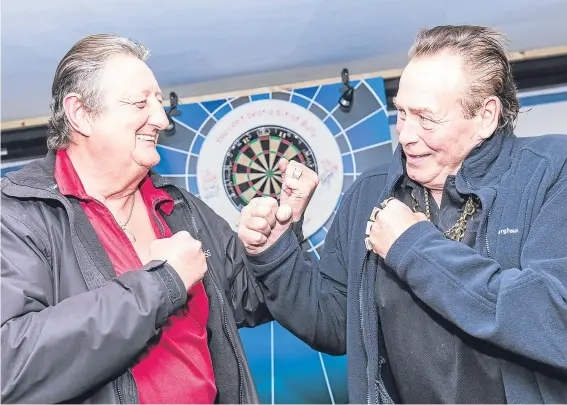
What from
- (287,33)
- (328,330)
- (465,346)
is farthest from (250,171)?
(465,346)

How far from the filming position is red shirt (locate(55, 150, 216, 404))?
5.49 ft

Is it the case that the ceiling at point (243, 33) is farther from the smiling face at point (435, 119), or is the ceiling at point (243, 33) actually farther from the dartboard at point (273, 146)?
the smiling face at point (435, 119)

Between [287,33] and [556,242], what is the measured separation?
1.58 meters

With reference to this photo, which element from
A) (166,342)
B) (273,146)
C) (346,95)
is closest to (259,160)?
(273,146)

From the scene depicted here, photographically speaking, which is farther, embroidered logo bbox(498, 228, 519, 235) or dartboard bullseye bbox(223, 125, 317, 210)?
dartboard bullseye bbox(223, 125, 317, 210)

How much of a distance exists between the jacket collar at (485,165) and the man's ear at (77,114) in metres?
0.96

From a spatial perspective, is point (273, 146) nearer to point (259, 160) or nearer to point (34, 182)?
point (259, 160)

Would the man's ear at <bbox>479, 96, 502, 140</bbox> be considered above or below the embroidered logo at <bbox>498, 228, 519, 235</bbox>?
above

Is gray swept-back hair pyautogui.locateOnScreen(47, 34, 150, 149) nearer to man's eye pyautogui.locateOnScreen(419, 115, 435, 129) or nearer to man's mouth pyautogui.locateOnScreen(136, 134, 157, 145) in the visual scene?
man's mouth pyautogui.locateOnScreen(136, 134, 157, 145)

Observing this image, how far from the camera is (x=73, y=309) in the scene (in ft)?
4.87

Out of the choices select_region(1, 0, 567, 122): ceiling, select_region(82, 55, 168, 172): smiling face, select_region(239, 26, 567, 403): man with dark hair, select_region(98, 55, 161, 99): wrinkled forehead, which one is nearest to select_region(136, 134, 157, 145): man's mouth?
select_region(82, 55, 168, 172): smiling face

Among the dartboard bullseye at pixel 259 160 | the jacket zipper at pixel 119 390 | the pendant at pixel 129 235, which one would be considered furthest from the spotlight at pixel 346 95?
the jacket zipper at pixel 119 390

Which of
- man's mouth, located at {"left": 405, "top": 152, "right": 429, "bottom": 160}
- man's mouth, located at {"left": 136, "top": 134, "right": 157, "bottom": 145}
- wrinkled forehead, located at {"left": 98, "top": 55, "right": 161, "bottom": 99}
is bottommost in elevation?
man's mouth, located at {"left": 405, "top": 152, "right": 429, "bottom": 160}

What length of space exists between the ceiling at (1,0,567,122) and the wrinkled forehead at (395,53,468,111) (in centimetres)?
89
